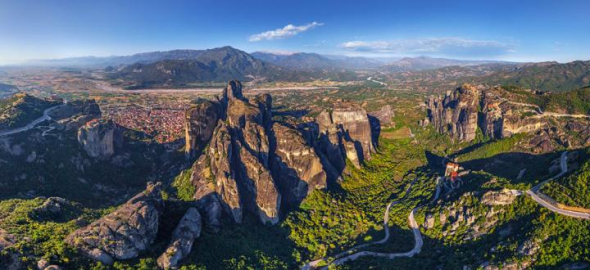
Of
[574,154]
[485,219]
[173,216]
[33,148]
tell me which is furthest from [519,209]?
[33,148]

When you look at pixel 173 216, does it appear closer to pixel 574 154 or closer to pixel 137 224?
pixel 137 224

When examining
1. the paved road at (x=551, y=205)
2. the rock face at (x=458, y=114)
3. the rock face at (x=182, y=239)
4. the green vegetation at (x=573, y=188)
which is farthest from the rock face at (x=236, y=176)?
the rock face at (x=458, y=114)

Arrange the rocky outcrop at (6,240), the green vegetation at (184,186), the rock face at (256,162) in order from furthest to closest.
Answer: the green vegetation at (184,186) → the rock face at (256,162) → the rocky outcrop at (6,240)

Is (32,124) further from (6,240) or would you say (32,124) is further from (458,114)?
(458,114)

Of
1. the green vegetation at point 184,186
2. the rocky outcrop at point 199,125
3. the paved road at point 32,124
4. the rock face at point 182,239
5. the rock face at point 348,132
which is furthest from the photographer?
the rock face at point 348,132

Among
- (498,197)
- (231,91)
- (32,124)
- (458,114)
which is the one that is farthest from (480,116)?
(32,124)

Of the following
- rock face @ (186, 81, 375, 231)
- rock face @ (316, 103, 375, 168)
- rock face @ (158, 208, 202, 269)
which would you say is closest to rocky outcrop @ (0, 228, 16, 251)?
rock face @ (158, 208, 202, 269)

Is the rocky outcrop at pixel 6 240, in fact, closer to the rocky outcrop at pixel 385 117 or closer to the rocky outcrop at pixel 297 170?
the rocky outcrop at pixel 297 170
